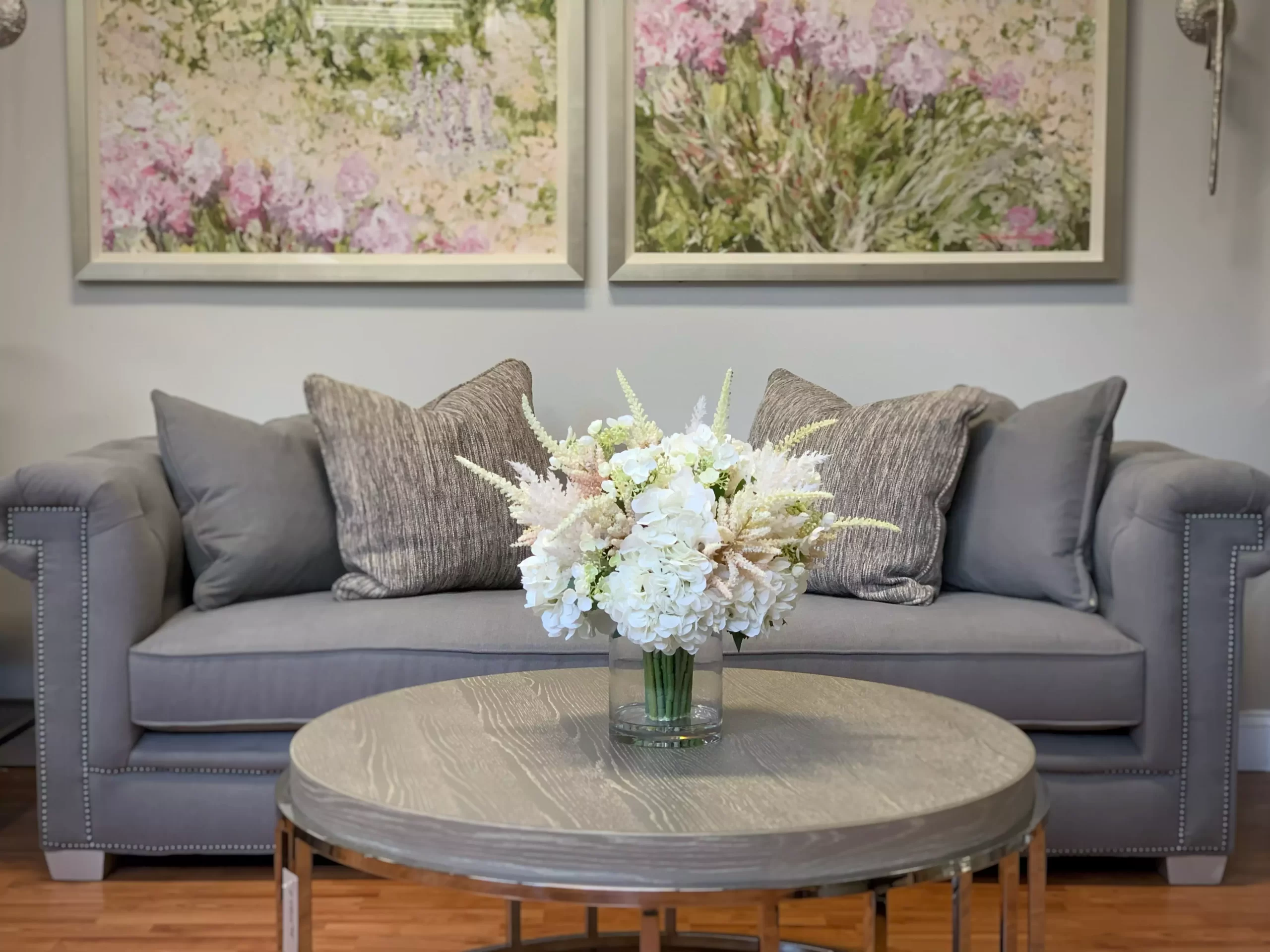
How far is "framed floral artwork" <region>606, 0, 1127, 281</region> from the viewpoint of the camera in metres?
3.25

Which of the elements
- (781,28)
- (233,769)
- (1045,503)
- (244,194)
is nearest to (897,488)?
(1045,503)

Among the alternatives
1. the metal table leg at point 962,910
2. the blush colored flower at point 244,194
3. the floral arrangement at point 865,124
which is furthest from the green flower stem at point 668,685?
the blush colored flower at point 244,194

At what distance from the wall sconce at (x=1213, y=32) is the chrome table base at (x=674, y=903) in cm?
227

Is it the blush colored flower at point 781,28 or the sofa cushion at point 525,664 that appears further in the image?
the blush colored flower at point 781,28

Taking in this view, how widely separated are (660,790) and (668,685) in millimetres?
211

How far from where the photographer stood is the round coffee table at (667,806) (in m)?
1.20

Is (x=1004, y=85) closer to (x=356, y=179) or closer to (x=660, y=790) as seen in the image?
(x=356, y=179)

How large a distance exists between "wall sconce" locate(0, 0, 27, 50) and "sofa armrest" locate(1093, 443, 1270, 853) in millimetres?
2744

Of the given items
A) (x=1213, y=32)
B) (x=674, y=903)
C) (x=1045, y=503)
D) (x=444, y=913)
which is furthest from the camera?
(x=1213, y=32)

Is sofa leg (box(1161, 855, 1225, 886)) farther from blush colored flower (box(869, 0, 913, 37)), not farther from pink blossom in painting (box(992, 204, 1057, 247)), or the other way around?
blush colored flower (box(869, 0, 913, 37))

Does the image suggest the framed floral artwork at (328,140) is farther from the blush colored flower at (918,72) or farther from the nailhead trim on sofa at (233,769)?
the nailhead trim on sofa at (233,769)

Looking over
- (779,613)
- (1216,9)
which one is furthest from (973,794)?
(1216,9)

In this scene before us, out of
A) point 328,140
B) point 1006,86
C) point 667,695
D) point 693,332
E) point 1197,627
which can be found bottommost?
point 1197,627

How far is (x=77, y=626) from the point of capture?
7.86 feet
